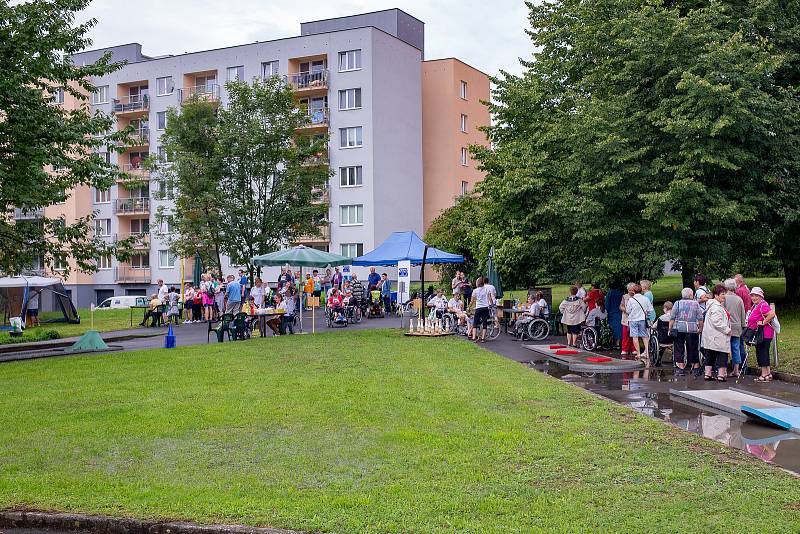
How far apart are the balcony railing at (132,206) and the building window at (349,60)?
63.3 feet

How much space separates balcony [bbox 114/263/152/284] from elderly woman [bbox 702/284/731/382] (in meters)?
54.7

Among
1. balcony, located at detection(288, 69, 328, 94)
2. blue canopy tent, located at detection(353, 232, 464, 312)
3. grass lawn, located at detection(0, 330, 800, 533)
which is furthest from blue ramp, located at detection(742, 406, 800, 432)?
balcony, located at detection(288, 69, 328, 94)

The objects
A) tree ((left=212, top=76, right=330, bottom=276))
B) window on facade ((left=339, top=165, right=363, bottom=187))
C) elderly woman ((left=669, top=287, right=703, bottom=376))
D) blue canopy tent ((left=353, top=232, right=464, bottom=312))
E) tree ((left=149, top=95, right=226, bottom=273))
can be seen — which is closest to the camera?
elderly woman ((left=669, top=287, right=703, bottom=376))

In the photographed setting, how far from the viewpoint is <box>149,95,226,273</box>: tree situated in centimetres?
3947


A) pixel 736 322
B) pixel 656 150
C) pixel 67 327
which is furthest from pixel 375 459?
pixel 67 327

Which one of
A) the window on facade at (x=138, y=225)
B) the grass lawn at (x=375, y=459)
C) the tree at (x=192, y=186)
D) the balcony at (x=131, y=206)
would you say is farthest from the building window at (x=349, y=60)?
the grass lawn at (x=375, y=459)

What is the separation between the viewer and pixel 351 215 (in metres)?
57.3

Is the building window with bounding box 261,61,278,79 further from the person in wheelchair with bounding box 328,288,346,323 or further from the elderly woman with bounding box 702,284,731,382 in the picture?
the elderly woman with bounding box 702,284,731,382

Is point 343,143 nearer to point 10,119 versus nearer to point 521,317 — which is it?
point 521,317

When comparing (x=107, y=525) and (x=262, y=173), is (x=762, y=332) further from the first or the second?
(x=262, y=173)

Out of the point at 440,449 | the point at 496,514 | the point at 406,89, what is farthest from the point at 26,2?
the point at 406,89

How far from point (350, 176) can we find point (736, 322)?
142 feet

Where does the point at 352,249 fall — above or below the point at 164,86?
below

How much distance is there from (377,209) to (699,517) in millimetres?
51000
